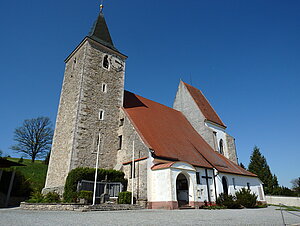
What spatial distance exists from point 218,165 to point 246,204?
3.62 m

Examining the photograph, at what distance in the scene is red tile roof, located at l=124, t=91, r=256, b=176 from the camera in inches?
598

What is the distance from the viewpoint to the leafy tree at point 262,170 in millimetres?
35047

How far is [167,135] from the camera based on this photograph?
56.9ft

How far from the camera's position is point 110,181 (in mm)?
13688

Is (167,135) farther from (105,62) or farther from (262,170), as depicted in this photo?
(262,170)

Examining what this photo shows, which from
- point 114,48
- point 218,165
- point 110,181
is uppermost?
point 114,48

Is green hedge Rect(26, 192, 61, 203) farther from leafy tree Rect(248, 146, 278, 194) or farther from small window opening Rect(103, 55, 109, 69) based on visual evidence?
leafy tree Rect(248, 146, 278, 194)

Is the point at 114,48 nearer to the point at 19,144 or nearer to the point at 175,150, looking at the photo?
the point at 175,150

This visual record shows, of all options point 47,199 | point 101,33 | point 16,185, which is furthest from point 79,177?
point 101,33

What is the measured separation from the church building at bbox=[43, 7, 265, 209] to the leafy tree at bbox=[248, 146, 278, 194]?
16.9 m

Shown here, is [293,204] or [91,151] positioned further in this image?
[293,204]

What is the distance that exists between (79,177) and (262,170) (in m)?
34.7

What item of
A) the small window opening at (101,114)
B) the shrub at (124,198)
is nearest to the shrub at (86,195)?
the shrub at (124,198)

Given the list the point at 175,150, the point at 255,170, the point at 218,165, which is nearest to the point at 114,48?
the point at 175,150
